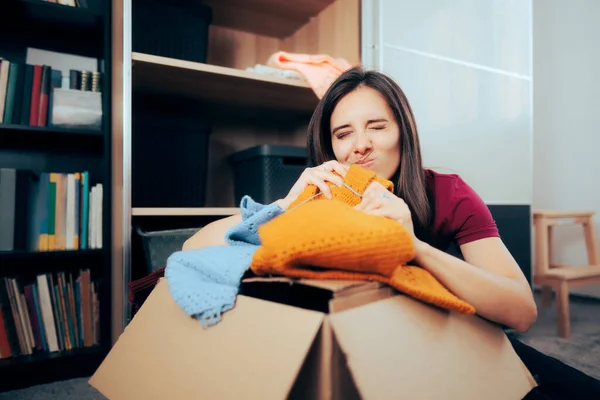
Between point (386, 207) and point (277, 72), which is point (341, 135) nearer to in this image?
point (386, 207)

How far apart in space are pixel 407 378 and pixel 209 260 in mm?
256

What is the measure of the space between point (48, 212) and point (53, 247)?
0.36ft

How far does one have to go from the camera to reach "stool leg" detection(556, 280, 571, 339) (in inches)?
62.6

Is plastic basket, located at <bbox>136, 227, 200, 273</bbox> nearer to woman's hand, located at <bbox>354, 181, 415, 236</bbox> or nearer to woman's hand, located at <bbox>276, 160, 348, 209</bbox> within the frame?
woman's hand, located at <bbox>276, 160, 348, 209</bbox>

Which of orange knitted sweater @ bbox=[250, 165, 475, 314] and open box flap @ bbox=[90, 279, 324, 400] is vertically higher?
orange knitted sweater @ bbox=[250, 165, 475, 314]

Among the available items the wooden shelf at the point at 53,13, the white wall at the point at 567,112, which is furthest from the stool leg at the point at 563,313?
the wooden shelf at the point at 53,13

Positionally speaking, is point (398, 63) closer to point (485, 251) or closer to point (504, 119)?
point (504, 119)

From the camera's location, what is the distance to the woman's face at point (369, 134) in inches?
34.8

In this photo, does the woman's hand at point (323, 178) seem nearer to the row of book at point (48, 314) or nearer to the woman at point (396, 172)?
the woman at point (396, 172)

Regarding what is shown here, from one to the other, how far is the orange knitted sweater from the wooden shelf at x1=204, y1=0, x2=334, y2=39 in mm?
1423

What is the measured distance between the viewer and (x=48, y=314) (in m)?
1.30

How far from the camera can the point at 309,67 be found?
4.60ft

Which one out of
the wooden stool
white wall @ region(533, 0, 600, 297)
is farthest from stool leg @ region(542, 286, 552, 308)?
white wall @ region(533, 0, 600, 297)

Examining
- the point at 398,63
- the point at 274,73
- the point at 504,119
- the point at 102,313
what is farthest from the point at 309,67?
the point at 102,313
